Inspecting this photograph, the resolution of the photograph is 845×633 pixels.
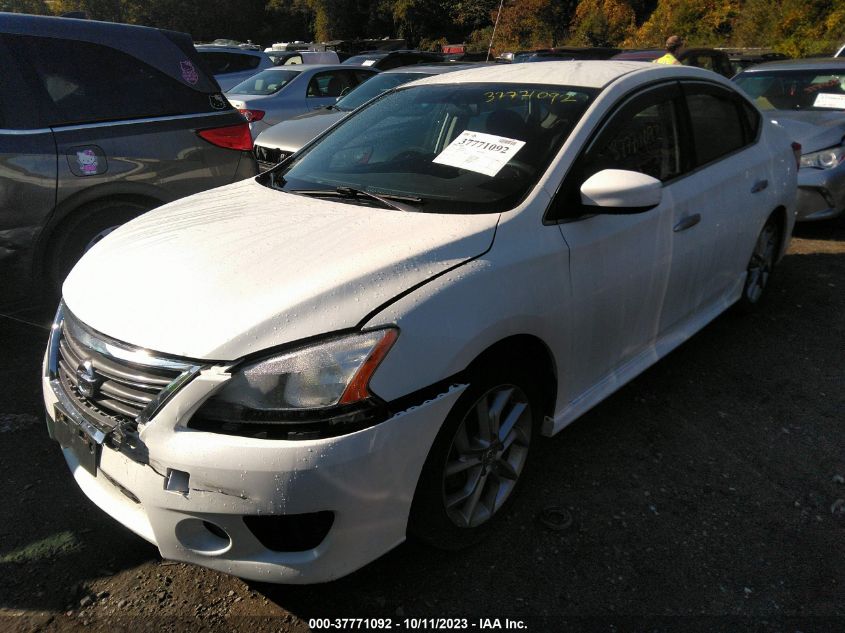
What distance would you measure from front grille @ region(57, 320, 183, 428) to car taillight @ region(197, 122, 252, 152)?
2.44 meters

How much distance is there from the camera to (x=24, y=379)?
143 inches

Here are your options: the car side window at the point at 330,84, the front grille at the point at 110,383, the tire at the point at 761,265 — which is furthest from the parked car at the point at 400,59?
the front grille at the point at 110,383

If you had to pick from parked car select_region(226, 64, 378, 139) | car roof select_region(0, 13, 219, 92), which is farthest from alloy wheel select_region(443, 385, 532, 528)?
parked car select_region(226, 64, 378, 139)

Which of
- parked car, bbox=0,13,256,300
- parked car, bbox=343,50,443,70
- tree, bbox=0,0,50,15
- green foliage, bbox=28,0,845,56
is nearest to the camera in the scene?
parked car, bbox=0,13,256,300

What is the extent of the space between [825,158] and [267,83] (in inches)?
295

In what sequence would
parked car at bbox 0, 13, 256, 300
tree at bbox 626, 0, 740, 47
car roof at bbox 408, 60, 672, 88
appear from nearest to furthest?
car roof at bbox 408, 60, 672, 88
parked car at bbox 0, 13, 256, 300
tree at bbox 626, 0, 740, 47

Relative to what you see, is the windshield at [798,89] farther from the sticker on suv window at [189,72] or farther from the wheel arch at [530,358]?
A: the wheel arch at [530,358]

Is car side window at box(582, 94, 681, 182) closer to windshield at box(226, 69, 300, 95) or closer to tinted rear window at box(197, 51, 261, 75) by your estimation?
windshield at box(226, 69, 300, 95)

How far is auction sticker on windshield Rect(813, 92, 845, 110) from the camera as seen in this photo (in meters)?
6.61

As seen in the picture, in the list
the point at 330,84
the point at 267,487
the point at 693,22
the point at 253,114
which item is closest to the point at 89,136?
the point at 267,487

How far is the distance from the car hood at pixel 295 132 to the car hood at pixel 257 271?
408 cm

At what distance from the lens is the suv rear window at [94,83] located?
3777mm

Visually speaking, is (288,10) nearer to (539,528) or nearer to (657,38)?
(657,38)

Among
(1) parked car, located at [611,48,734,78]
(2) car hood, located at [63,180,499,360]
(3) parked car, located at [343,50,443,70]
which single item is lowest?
(3) parked car, located at [343,50,443,70]
